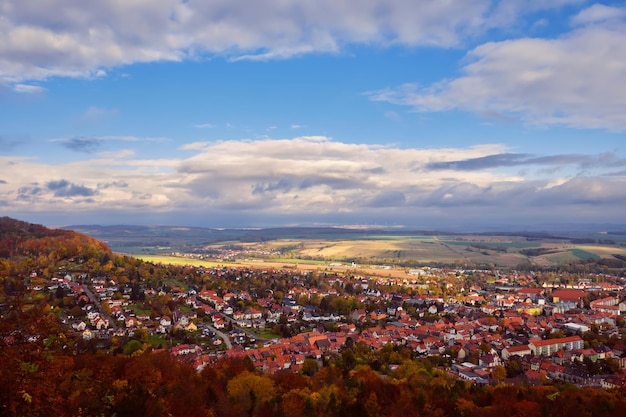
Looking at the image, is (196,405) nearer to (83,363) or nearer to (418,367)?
(83,363)

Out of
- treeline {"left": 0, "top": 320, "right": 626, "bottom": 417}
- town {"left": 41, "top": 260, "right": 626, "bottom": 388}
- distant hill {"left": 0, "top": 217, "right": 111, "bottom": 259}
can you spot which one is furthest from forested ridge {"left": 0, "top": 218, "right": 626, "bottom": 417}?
distant hill {"left": 0, "top": 217, "right": 111, "bottom": 259}

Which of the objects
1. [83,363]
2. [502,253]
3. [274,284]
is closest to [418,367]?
[83,363]

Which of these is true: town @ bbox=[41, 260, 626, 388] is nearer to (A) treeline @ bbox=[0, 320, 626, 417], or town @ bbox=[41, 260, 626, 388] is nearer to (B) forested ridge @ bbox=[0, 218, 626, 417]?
(B) forested ridge @ bbox=[0, 218, 626, 417]

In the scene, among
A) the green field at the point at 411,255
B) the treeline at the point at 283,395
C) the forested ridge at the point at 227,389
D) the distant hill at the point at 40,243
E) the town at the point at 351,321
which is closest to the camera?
the forested ridge at the point at 227,389

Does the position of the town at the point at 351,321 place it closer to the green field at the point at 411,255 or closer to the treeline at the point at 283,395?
the treeline at the point at 283,395

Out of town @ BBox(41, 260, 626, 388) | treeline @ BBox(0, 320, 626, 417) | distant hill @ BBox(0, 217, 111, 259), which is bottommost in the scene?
town @ BBox(41, 260, 626, 388)

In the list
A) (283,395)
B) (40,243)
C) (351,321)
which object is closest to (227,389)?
(283,395)

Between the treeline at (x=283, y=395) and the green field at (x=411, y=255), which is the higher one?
the treeline at (x=283, y=395)

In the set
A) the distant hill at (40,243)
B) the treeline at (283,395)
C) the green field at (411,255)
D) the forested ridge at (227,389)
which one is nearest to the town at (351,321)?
the forested ridge at (227,389)

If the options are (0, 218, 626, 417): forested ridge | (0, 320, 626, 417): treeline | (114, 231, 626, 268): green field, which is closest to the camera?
(0, 218, 626, 417): forested ridge
